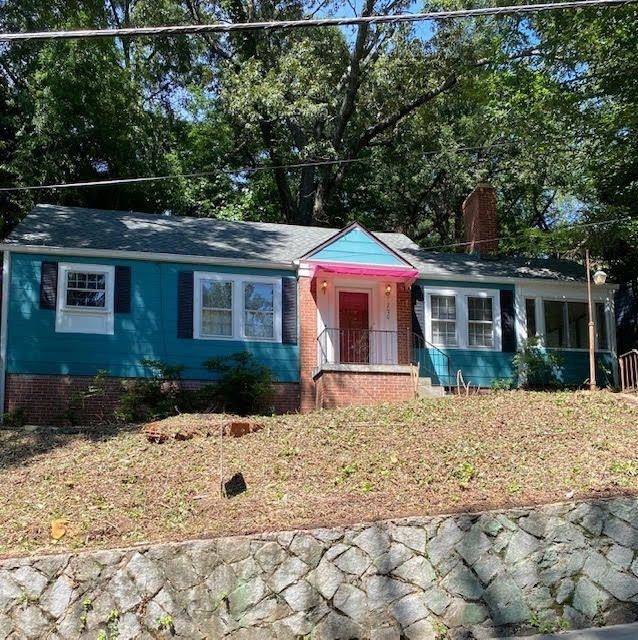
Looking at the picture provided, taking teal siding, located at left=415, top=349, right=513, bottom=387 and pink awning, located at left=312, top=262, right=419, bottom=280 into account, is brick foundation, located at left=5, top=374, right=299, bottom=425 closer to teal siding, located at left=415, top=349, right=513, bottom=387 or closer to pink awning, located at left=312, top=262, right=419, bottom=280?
pink awning, located at left=312, top=262, right=419, bottom=280

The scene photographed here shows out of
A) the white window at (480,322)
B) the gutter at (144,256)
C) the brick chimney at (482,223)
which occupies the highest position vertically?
the brick chimney at (482,223)

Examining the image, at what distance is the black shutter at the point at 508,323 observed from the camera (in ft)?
54.2

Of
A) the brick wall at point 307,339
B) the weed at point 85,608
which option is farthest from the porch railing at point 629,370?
the weed at point 85,608

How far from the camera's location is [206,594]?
21.4 feet

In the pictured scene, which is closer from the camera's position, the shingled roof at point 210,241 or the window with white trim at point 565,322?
the shingled roof at point 210,241

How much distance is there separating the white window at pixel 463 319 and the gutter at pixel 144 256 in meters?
3.34

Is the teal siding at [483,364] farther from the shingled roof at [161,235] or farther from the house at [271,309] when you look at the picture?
the shingled roof at [161,235]

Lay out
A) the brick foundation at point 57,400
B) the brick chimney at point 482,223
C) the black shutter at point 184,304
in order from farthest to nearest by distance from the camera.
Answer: the brick chimney at point 482,223
the black shutter at point 184,304
the brick foundation at point 57,400

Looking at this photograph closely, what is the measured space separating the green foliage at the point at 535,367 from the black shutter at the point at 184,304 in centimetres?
715

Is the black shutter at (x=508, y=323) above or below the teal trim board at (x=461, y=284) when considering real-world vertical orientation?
below

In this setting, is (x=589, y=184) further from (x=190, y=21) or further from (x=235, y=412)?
(x=190, y=21)

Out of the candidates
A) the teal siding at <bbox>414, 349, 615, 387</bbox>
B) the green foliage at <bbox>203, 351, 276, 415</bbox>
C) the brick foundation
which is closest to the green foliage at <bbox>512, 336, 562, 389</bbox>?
the teal siding at <bbox>414, 349, 615, 387</bbox>

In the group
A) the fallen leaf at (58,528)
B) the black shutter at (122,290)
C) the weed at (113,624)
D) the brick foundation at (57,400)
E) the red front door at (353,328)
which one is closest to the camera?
the weed at (113,624)

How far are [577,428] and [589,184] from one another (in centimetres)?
966
